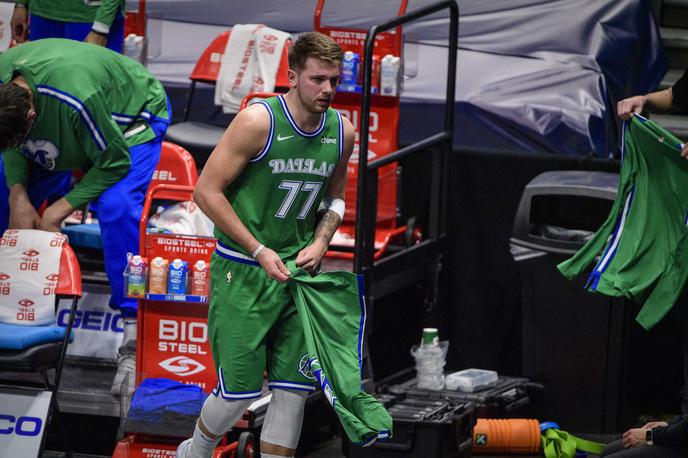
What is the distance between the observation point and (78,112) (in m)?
5.73

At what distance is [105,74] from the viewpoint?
19.6ft

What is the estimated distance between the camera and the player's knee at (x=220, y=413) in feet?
15.7

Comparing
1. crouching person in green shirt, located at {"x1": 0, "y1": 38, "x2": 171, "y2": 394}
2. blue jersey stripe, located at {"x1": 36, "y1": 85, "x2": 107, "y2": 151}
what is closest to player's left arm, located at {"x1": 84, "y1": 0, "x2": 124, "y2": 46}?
crouching person in green shirt, located at {"x1": 0, "y1": 38, "x2": 171, "y2": 394}

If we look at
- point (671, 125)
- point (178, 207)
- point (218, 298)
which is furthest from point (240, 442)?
point (671, 125)

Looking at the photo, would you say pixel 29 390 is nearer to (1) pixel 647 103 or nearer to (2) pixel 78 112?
(2) pixel 78 112

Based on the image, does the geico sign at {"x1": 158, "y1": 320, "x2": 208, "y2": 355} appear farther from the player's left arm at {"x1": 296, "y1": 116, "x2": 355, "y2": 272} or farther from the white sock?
the player's left arm at {"x1": 296, "y1": 116, "x2": 355, "y2": 272}

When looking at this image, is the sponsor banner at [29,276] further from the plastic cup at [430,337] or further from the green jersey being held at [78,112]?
the plastic cup at [430,337]

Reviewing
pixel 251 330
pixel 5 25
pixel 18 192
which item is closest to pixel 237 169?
pixel 251 330

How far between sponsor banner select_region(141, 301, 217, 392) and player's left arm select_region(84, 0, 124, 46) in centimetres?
189

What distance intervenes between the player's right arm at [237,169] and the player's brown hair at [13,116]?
3.58 ft

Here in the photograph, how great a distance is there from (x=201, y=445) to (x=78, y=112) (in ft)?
5.68

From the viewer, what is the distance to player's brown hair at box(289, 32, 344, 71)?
4566mm

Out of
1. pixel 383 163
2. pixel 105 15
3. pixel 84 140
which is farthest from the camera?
pixel 105 15

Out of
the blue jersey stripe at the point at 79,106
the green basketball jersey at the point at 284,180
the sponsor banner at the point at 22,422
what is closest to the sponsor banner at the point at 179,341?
the sponsor banner at the point at 22,422
